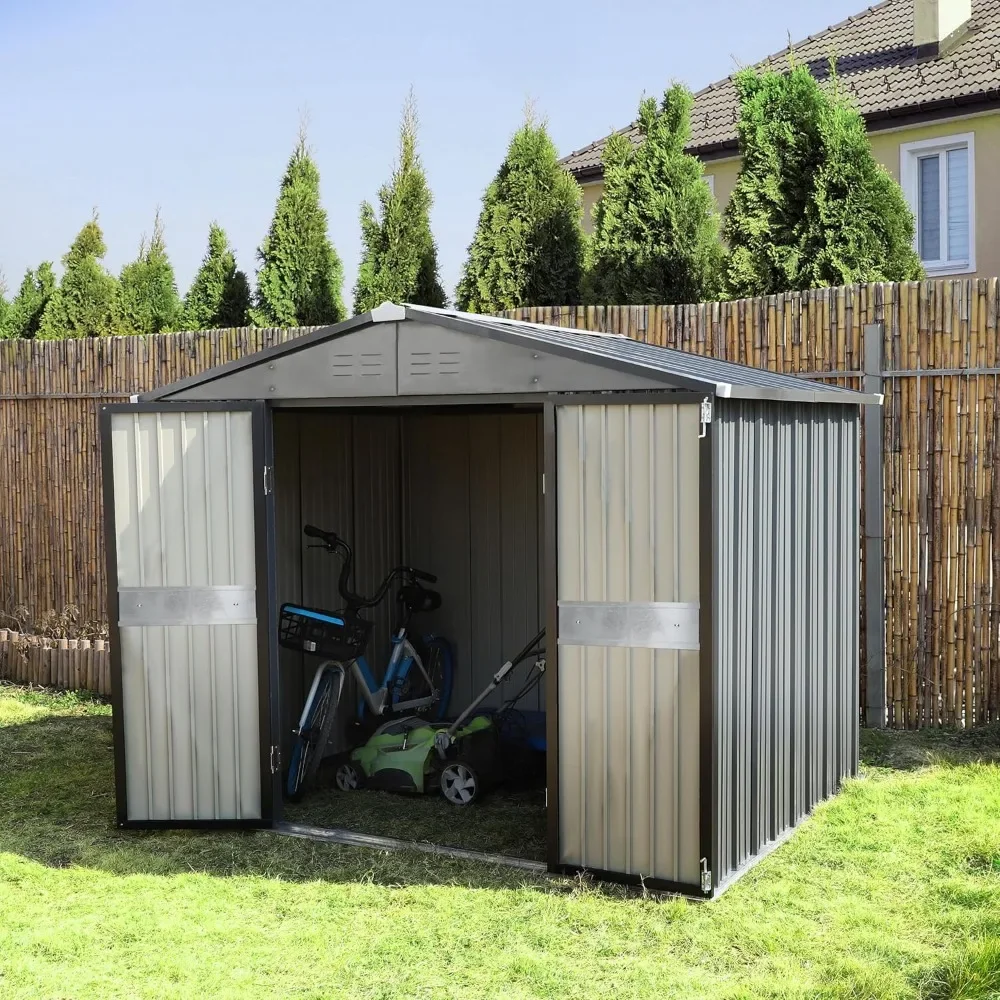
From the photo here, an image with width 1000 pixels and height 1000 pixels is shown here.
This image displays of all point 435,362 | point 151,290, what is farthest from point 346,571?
point 151,290

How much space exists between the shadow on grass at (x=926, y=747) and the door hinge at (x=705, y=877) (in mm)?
2167

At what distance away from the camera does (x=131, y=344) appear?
9.41 meters

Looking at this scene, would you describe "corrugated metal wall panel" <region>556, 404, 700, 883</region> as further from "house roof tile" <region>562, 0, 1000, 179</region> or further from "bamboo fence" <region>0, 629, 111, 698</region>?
"house roof tile" <region>562, 0, 1000, 179</region>

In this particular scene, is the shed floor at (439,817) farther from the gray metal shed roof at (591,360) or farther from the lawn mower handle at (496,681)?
the gray metal shed roof at (591,360)

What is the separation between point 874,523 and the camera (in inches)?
290

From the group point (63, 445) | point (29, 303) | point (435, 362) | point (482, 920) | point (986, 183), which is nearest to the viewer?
point (482, 920)

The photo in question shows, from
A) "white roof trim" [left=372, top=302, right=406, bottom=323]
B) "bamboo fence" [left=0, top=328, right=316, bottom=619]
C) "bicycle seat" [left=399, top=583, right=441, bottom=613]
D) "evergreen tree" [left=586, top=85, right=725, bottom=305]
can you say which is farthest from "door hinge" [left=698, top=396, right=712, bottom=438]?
"evergreen tree" [left=586, top=85, right=725, bottom=305]

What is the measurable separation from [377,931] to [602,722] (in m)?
1.17

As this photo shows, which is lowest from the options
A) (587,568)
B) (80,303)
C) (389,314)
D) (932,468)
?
(587,568)

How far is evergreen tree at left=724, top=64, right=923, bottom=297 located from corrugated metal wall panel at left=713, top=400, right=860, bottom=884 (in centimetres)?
280

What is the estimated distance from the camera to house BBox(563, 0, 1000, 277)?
1254 cm

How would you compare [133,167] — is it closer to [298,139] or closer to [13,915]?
[298,139]

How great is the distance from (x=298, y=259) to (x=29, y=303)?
6.02m

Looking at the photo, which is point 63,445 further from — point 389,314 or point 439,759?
point 389,314
